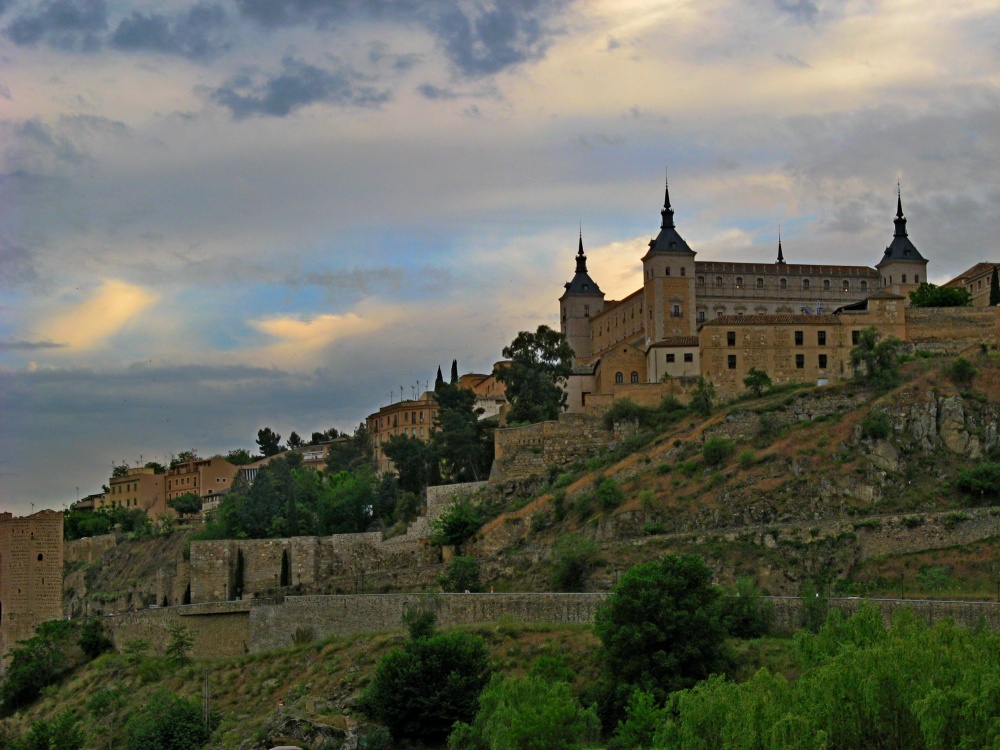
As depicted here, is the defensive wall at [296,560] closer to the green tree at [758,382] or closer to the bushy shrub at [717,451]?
the bushy shrub at [717,451]

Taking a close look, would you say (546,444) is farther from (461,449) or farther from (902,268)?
(902,268)

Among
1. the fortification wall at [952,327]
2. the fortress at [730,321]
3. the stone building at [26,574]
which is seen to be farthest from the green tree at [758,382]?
the stone building at [26,574]

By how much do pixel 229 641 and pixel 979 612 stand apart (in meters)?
31.8

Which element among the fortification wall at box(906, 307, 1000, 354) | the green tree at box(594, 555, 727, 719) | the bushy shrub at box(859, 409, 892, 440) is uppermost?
the fortification wall at box(906, 307, 1000, 354)

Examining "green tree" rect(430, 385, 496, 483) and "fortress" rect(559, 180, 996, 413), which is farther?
"green tree" rect(430, 385, 496, 483)

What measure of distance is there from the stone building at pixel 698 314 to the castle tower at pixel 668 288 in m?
0.06

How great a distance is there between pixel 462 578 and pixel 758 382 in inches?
797

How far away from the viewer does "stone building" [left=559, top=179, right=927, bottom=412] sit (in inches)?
3007

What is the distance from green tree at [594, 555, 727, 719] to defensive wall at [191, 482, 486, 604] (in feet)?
73.6

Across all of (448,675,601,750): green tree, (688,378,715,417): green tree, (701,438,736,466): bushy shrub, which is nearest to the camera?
(448,675,601,750): green tree

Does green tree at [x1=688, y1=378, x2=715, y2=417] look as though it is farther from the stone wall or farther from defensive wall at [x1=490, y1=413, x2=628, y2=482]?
the stone wall

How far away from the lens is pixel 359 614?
57.4 meters

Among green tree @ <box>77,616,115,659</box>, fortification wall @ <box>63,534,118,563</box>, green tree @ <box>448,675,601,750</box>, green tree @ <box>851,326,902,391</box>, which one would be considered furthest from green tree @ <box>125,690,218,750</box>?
fortification wall @ <box>63,534,118,563</box>

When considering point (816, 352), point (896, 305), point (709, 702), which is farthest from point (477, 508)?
point (709, 702)
